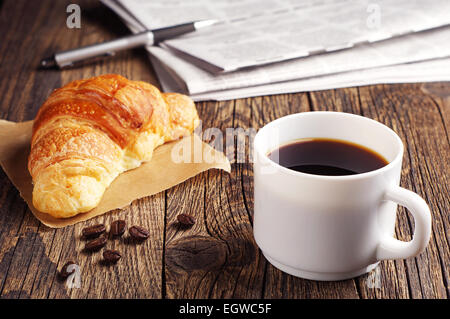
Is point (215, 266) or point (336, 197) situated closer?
point (336, 197)

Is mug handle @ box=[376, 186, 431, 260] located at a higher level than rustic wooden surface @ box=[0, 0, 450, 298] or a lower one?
higher

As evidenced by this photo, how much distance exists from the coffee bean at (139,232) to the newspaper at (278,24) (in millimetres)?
552

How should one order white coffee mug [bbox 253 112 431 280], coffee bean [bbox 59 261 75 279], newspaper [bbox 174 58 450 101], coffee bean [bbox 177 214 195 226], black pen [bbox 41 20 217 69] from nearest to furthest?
white coffee mug [bbox 253 112 431 280], coffee bean [bbox 59 261 75 279], coffee bean [bbox 177 214 195 226], newspaper [bbox 174 58 450 101], black pen [bbox 41 20 217 69]

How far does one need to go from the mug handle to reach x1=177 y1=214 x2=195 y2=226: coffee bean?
292 mm

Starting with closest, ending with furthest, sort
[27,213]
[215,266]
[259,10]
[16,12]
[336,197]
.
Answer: [336,197]
[215,266]
[27,213]
[259,10]
[16,12]

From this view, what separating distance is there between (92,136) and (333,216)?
1.57ft

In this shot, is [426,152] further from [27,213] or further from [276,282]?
[27,213]

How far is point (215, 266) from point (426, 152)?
504 millimetres

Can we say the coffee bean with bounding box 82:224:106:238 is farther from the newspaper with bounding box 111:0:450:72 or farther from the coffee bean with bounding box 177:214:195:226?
the newspaper with bounding box 111:0:450:72

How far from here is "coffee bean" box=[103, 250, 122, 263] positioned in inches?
32.7

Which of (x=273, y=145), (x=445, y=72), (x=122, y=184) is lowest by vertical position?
(x=445, y=72)

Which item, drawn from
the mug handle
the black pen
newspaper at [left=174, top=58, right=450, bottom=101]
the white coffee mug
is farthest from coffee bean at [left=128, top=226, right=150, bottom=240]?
the black pen

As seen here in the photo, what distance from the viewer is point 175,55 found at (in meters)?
1.45
